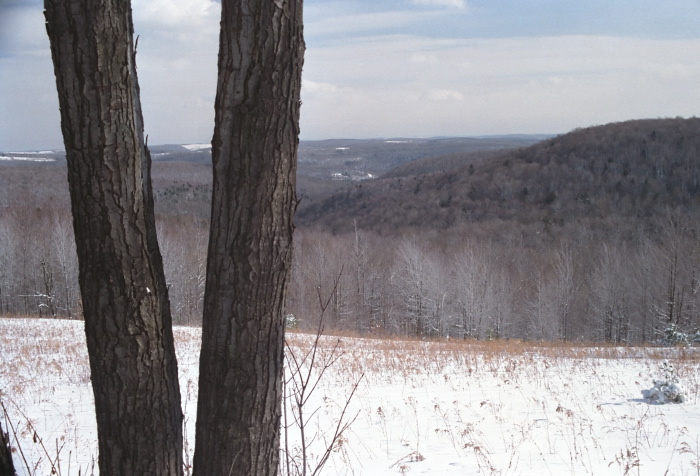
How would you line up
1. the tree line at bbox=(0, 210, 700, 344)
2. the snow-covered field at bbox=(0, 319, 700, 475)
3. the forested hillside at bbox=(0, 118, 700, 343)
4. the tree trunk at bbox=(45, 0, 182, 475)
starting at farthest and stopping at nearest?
the forested hillside at bbox=(0, 118, 700, 343)
the tree line at bbox=(0, 210, 700, 344)
the snow-covered field at bbox=(0, 319, 700, 475)
the tree trunk at bbox=(45, 0, 182, 475)

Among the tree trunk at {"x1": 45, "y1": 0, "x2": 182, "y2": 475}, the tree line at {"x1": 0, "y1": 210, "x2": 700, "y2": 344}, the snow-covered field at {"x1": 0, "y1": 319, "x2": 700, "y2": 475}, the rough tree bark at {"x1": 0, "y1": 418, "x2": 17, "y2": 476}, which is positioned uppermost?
the tree trunk at {"x1": 45, "y1": 0, "x2": 182, "y2": 475}

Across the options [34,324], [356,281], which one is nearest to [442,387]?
[34,324]

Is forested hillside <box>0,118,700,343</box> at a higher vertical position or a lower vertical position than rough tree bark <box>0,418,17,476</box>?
lower

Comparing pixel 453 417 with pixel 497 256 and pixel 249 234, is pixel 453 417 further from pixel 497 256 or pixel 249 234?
pixel 497 256

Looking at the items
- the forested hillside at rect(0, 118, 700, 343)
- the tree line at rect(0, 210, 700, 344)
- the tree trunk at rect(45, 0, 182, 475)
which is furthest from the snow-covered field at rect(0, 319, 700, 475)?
the tree line at rect(0, 210, 700, 344)

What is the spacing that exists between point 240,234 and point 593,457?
4.38 m

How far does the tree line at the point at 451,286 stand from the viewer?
3562 centimetres

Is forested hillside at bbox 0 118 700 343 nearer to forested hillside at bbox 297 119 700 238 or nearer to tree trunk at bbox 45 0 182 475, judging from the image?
forested hillside at bbox 297 119 700 238

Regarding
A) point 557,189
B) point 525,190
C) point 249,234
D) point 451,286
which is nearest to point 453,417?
point 249,234

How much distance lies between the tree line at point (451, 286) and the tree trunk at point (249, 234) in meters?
29.6

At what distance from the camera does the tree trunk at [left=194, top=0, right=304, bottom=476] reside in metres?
2.22

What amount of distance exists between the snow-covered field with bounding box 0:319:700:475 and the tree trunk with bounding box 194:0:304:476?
0.79 m

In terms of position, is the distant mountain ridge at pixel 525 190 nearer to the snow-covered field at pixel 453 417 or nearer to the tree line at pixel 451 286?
the tree line at pixel 451 286

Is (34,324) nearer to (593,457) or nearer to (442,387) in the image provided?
(442,387)
